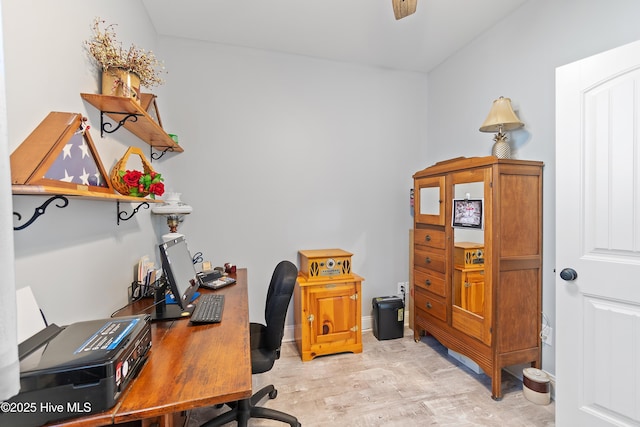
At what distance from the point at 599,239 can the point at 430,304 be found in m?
1.39

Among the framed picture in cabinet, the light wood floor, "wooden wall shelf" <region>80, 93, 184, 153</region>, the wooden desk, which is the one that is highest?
"wooden wall shelf" <region>80, 93, 184, 153</region>

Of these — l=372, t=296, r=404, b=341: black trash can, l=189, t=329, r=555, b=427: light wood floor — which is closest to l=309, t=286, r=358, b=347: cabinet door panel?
l=189, t=329, r=555, b=427: light wood floor

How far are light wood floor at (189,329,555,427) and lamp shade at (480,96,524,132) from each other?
1.93 m

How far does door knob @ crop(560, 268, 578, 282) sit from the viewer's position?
1.56 meters

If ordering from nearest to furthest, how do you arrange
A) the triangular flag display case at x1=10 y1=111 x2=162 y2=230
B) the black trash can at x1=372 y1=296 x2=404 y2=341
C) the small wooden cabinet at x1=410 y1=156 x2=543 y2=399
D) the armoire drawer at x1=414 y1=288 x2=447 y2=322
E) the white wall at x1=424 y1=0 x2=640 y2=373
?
the triangular flag display case at x1=10 y1=111 x2=162 y2=230, the white wall at x1=424 y1=0 x2=640 y2=373, the small wooden cabinet at x1=410 y1=156 x2=543 y2=399, the armoire drawer at x1=414 y1=288 x2=447 y2=322, the black trash can at x1=372 y1=296 x2=404 y2=341

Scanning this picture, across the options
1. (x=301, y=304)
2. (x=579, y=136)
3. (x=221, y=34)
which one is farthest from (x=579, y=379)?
(x=221, y=34)

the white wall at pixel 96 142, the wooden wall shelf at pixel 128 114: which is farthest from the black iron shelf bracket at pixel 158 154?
the white wall at pixel 96 142

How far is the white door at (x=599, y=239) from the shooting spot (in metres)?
1.36

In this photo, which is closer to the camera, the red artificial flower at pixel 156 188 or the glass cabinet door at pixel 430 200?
the red artificial flower at pixel 156 188

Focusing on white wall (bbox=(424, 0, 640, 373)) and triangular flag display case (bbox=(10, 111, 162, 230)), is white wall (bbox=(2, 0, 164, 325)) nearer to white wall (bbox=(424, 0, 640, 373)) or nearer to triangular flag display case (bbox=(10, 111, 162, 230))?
triangular flag display case (bbox=(10, 111, 162, 230))

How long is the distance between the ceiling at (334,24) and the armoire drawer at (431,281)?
6.98 ft

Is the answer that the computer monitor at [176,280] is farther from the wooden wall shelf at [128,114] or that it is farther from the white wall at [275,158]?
the wooden wall shelf at [128,114]

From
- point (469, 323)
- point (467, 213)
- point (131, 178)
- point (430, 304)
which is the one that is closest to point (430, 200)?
point (467, 213)

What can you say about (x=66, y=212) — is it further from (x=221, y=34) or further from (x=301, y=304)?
(x=221, y=34)
